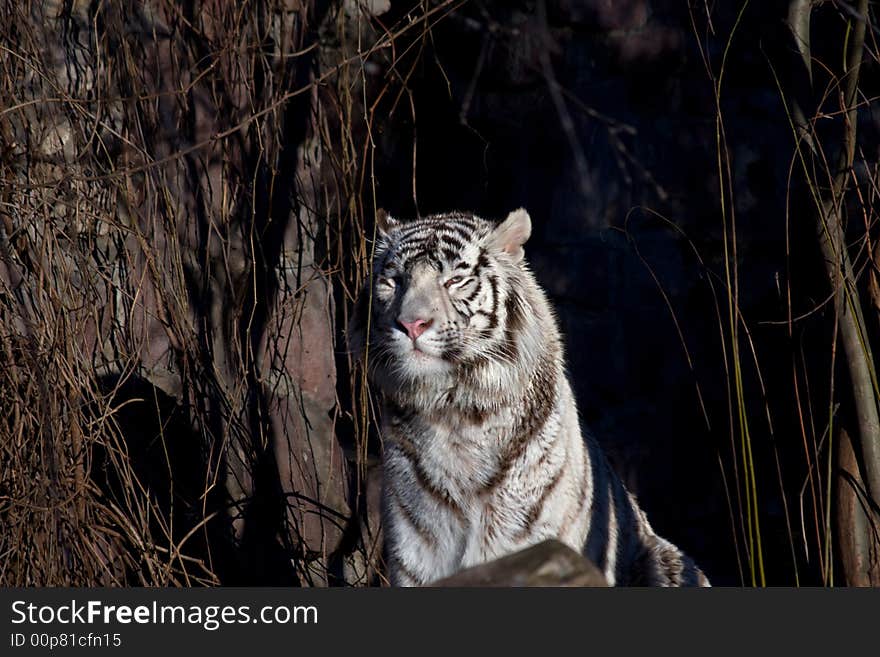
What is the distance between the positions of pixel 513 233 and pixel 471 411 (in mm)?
699

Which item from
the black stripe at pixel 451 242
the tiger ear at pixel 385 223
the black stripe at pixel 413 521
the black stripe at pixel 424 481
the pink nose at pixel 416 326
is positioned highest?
the tiger ear at pixel 385 223

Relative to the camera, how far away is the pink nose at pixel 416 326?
3543 mm

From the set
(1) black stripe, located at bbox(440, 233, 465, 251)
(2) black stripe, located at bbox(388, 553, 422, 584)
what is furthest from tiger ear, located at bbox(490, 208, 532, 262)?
(2) black stripe, located at bbox(388, 553, 422, 584)

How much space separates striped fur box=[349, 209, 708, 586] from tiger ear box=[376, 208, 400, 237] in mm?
134

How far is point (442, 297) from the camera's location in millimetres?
3660

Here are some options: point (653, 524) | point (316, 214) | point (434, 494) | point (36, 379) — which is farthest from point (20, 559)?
point (653, 524)

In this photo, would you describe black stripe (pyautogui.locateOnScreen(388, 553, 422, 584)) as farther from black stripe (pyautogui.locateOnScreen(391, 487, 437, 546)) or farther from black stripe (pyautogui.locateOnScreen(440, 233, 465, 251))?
black stripe (pyautogui.locateOnScreen(440, 233, 465, 251))

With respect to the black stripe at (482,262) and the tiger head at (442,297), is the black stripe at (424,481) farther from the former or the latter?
the black stripe at (482,262)

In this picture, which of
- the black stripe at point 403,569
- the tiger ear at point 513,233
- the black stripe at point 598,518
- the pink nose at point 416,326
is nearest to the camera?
the pink nose at point 416,326

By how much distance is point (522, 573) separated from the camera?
7.47ft

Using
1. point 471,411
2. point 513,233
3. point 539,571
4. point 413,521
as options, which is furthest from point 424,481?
point 539,571

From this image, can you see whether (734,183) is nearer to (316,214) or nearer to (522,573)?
(316,214)

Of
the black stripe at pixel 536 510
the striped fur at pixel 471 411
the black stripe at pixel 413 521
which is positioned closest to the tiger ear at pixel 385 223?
the striped fur at pixel 471 411

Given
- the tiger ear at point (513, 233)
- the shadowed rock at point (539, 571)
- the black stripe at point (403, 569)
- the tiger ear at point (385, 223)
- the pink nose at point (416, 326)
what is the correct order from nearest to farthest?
the shadowed rock at point (539, 571), the pink nose at point (416, 326), the black stripe at point (403, 569), the tiger ear at point (513, 233), the tiger ear at point (385, 223)
